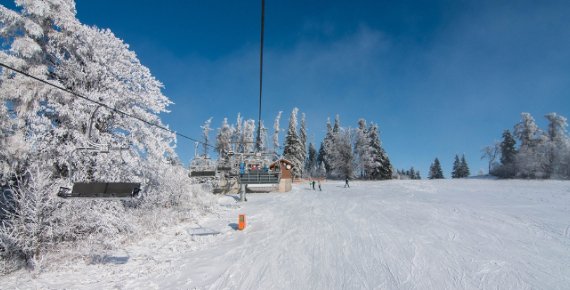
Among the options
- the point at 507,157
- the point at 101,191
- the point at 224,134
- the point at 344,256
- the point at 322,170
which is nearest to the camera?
the point at 101,191

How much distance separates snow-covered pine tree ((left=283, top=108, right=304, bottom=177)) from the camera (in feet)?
181

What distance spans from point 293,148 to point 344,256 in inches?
1797

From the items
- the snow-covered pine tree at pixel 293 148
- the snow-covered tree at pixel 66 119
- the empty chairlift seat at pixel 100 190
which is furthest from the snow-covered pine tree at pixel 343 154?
the empty chairlift seat at pixel 100 190

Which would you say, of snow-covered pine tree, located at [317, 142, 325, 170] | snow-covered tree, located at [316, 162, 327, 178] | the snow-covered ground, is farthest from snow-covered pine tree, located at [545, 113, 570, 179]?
snow-covered pine tree, located at [317, 142, 325, 170]

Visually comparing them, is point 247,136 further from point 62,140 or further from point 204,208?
point 62,140

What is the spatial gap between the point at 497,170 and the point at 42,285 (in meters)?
70.1

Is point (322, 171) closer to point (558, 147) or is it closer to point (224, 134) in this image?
point (224, 134)

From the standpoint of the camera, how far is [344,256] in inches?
398

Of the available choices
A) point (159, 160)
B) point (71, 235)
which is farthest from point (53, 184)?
point (159, 160)

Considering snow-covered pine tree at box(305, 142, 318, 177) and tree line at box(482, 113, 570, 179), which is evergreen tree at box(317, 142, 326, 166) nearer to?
snow-covered pine tree at box(305, 142, 318, 177)

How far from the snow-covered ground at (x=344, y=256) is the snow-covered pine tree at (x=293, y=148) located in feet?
126

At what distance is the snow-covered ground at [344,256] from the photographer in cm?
813

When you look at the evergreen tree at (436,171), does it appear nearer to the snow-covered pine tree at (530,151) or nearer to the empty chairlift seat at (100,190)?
the snow-covered pine tree at (530,151)

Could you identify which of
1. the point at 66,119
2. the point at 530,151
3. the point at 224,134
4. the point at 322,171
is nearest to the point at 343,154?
the point at 322,171
